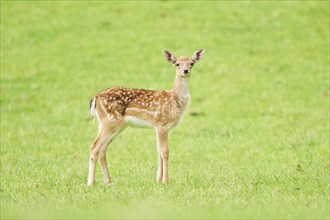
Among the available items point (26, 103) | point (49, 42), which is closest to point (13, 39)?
point (49, 42)

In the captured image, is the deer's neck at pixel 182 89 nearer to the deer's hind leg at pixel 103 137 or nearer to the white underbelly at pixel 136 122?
the white underbelly at pixel 136 122

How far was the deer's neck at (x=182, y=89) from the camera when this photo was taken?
12.5 m

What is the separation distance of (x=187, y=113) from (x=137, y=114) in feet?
34.6

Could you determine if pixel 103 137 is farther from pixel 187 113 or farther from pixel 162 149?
pixel 187 113

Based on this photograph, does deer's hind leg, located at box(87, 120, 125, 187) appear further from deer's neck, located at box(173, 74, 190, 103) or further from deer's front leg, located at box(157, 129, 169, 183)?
deer's neck, located at box(173, 74, 190, 103)

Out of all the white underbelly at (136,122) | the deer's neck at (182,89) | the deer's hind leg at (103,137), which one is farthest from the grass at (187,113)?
the deer's neck at (182,89)

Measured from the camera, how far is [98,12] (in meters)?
31.8

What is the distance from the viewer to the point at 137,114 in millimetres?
12273

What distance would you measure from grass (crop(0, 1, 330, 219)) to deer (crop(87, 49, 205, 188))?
605mm

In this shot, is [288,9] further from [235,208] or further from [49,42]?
[235,208]

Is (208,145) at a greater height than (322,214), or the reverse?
(322,214)

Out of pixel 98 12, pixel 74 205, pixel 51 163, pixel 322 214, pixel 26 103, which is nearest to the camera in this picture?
pixel 322 214

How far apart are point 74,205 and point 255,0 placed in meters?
24.8

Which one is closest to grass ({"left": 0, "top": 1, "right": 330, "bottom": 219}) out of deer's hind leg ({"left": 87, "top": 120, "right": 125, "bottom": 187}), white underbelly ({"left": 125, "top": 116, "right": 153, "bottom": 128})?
deer's hind leg ({"left": 87, "top": 120, "right": 125, "bottom": 187})
